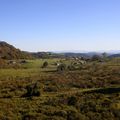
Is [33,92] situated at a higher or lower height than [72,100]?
higher

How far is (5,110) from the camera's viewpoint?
33.3 metres

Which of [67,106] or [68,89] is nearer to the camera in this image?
[67,106]

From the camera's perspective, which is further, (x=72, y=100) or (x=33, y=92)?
(x=33, y=92)

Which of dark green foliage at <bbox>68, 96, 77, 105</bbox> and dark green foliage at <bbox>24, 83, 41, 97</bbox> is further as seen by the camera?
dark green foliage at <bbox>24, 83, 41, 97</bbox>

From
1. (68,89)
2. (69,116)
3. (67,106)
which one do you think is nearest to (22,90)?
(68,89)

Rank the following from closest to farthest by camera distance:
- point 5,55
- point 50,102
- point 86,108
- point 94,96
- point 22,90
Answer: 1. point 86,108
2. point 50,102
3. point 94,96
4. point 22,90
5. point 5,55

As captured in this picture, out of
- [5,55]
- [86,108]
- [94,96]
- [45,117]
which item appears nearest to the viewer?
[45,117]

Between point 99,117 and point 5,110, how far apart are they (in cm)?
940

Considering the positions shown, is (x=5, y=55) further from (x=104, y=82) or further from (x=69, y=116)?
(x=69, y=116)

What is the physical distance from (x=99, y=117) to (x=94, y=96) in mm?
7842

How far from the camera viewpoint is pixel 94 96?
39.5m

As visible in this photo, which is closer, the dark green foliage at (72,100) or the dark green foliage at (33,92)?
the dark green foliage at (72,100)

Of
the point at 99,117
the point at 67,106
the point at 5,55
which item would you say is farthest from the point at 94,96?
the point at 5,55

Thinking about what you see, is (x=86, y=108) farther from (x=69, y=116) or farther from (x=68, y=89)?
(x=68, y=89)
